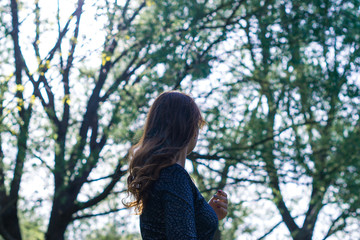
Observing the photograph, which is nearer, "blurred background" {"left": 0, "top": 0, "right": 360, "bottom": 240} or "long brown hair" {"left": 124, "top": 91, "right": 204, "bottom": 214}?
"long brown hair" {"left": 124, "top": 91, "right": 204, "bottom": 214}

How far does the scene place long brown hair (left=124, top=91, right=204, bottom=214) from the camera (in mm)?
2178

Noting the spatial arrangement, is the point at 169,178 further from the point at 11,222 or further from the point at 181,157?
the point at 11,222

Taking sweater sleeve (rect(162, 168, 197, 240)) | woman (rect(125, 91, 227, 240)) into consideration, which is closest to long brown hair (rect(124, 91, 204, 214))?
woman (rect(125, 91, 227, 240))

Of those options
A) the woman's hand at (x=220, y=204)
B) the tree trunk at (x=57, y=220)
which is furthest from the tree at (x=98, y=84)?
the woman's hand at (x=220, y=204)

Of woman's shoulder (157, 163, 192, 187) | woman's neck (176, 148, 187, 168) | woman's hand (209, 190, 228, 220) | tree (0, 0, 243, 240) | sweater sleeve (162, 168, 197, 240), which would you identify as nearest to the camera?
sweater sleeve (162, 168, 197, 240)

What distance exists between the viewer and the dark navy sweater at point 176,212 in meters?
2.01

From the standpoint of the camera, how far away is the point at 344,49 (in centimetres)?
901

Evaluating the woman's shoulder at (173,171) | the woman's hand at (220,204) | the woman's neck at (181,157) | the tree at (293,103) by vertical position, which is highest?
the tree at (293,103)

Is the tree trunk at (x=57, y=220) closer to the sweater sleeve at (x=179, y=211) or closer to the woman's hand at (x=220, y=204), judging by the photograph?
the woman's hand at (x=220, y=204)

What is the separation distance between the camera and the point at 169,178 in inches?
83.8

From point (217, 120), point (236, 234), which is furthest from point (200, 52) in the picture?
point (236, 234)

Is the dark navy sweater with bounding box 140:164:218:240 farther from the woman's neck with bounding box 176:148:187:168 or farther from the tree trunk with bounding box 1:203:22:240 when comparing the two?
the tree trunk with bounding box 1:203:22:240

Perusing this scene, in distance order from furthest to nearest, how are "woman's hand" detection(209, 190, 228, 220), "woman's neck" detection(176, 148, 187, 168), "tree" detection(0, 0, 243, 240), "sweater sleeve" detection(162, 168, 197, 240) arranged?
"tree" detection(0, 0, 243, 240) → "woman's hand" detection(209, 190, 228, 220) → "woman's neck" detection(176, 148, 187, 168) → "sweater sleeve" detection(162, 168, 197, 240)

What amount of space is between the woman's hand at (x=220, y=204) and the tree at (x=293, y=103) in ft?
18.4
